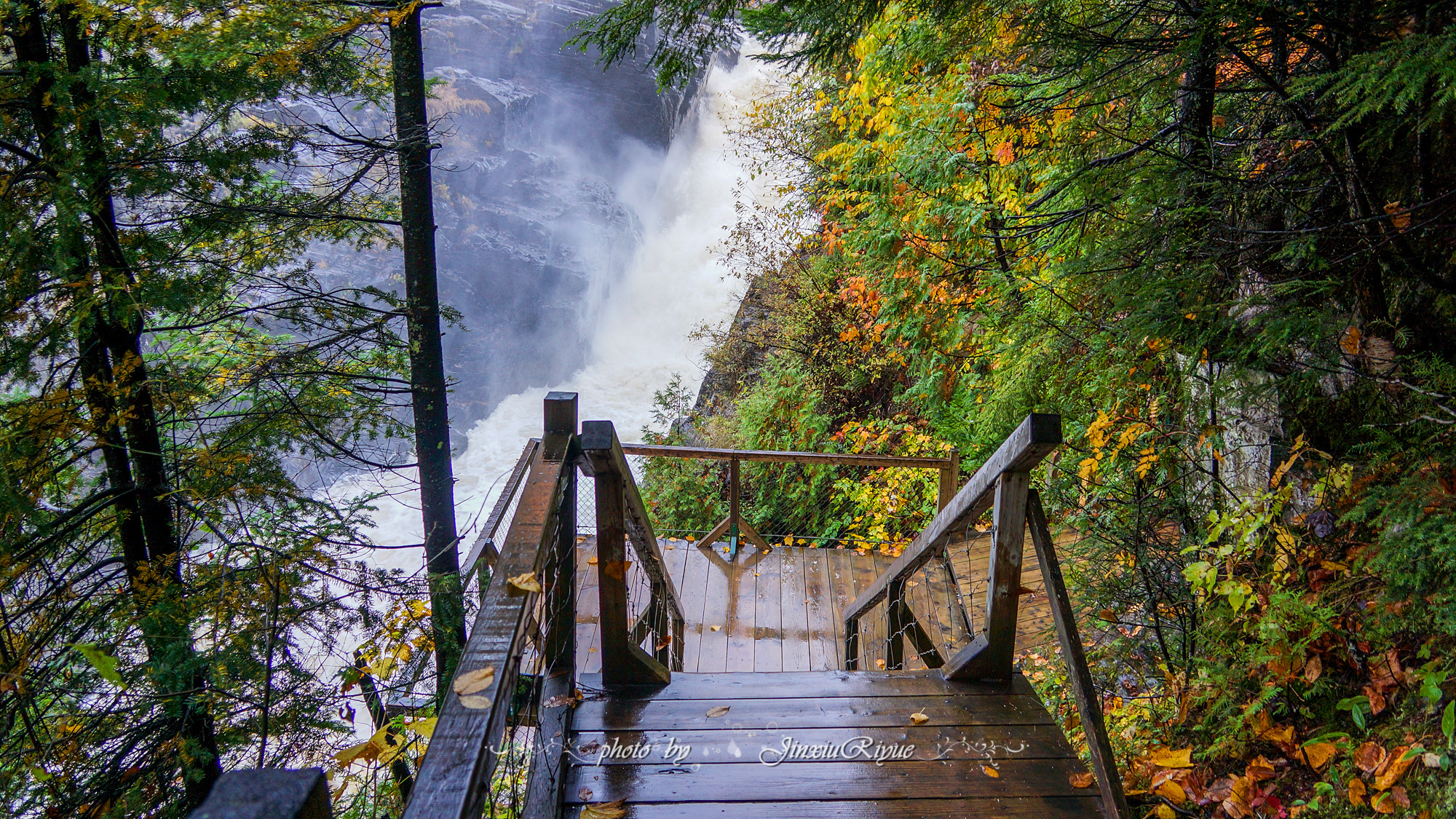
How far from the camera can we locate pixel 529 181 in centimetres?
2627

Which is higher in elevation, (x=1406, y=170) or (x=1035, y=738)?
(x=1406, y=170)

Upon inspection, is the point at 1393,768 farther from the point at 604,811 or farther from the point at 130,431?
the point at 130,431

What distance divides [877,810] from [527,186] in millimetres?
27621

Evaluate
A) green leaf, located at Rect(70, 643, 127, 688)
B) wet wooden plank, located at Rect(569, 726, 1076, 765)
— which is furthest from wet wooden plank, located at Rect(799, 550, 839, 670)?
green leaf, located at Rect(70, 643, 127, 688)

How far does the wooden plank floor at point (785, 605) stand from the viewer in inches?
179

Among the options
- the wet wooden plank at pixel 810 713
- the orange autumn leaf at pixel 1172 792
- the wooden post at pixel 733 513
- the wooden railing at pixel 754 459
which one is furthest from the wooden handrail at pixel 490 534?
the orange autumn leaf at pixel 1172 792

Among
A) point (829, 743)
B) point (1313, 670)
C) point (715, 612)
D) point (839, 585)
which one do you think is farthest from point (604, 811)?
point (839, 585)

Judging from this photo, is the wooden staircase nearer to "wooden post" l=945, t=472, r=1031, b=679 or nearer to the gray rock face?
"wooden post" l=945, t=472, r=1031, b=679

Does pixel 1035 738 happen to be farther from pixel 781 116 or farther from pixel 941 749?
pixel 781 116

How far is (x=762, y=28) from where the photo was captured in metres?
3.29

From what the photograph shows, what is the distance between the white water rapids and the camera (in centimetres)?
1992

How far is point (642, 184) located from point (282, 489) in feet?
82.5

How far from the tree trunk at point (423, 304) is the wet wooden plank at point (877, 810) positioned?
2455 millimetres

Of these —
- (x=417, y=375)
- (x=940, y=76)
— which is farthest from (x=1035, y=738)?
(x=940, y=76)
